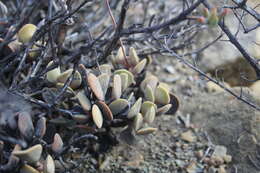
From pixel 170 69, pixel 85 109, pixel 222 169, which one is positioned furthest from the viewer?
pixel 170 69

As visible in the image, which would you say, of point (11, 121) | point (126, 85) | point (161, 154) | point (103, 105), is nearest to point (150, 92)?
point (126, 85)

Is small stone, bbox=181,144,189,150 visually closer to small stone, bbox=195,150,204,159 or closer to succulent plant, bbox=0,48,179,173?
small stone, bbox=195,150,204,159

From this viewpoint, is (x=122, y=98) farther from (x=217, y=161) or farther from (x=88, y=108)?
(x=217, y=161)

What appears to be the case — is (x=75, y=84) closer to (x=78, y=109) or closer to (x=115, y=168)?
(x=78, y=109)

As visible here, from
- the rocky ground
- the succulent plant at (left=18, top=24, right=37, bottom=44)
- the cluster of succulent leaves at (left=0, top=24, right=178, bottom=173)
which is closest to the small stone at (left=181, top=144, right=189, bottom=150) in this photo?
the rocky ground

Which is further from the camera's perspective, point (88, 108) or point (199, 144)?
point (199, 144)

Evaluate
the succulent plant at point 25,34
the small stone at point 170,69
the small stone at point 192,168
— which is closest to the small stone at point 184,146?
the small stone at point 192,168

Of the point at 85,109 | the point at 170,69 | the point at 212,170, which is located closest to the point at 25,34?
the point at 85,109

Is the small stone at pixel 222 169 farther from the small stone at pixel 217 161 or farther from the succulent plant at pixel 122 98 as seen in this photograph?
the succulent plant at pixel 122 98
